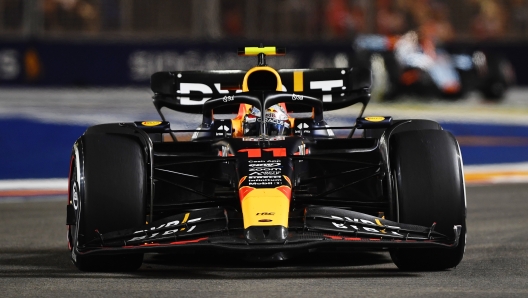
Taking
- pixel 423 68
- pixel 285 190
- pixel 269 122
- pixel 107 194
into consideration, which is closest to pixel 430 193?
pixel 285 190

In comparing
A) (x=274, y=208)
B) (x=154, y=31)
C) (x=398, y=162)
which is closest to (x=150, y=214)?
(x=274, y=208)

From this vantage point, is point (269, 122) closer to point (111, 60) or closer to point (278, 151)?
point (278, 151)

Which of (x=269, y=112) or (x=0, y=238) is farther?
(x=0, y=238)

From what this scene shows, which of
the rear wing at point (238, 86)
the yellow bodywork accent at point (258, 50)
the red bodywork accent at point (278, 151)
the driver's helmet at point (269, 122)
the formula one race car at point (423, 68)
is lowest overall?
the formula one race car at point (423, 68)

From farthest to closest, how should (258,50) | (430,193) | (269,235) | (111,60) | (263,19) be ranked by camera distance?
1. (263,19)
2. (111,60)
3. (258,50)
4. (430,193)
5. (269,235)

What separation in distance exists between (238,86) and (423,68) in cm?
1560

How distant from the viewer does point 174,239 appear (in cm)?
655

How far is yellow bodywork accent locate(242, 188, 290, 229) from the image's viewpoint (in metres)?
6.57

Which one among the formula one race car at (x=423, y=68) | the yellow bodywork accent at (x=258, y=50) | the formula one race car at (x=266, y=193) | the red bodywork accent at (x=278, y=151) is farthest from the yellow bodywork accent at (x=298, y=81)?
the formula one race car at (x=423, y=68)

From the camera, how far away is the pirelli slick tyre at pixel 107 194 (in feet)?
22.5

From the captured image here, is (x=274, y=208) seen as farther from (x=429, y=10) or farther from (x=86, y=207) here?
(x=429, y=10)

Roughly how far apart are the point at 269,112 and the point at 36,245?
6.81 ft

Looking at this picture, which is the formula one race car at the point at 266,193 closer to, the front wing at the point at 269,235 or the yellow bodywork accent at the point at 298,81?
the front wing at the point at 269,235

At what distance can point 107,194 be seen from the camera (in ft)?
Result: 22.6
